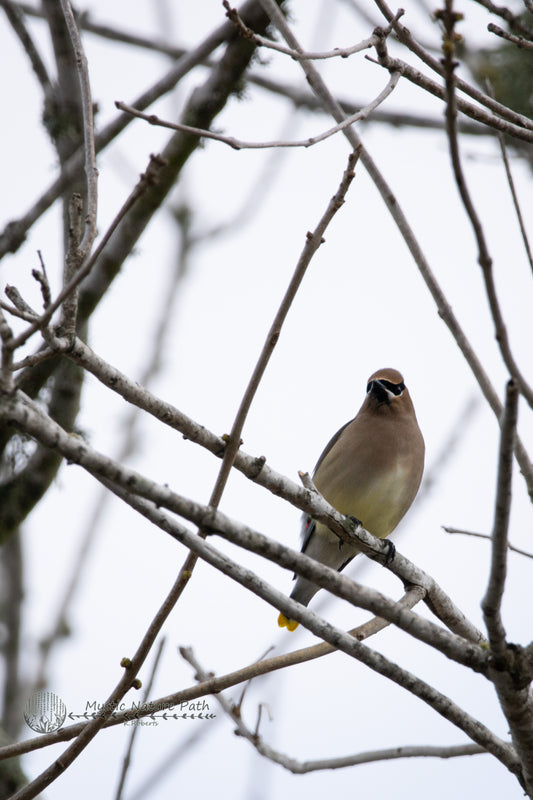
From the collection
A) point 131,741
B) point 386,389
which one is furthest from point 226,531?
point 386,389

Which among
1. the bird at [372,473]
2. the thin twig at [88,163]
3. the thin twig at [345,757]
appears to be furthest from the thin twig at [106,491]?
the thin twig at [88,163]

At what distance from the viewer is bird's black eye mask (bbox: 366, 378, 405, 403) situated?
6.26 m

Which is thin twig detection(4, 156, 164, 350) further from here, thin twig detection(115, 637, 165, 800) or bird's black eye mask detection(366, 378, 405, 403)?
bird's black eye mask detection(366, 378, 405, 403)

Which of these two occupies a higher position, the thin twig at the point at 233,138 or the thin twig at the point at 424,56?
the thin twig at the point at 424,56

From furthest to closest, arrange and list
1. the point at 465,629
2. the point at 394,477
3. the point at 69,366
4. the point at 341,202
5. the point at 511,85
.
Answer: the point at 511,85, the point at 394,477, the point at 69,366, the point at 465,629, the point at 341,202

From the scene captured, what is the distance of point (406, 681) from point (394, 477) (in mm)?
3068

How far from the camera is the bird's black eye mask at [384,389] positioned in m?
6.26

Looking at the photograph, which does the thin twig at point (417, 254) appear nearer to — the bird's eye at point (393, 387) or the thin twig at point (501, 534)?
the thin twig at point (501, 534)

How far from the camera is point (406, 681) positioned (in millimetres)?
2840

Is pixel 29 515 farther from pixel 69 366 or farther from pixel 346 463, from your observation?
pixel 346 463

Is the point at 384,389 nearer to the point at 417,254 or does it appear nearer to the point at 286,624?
the point at 286,624

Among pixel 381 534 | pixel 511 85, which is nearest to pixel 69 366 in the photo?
pixel 381 534

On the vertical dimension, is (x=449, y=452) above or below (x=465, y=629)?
above

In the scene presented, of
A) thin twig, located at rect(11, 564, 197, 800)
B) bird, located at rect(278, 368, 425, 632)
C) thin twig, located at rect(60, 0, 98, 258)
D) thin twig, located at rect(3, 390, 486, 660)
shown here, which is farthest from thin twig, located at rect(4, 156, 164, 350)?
bird, located at rect(278, 368, 425, 632)
